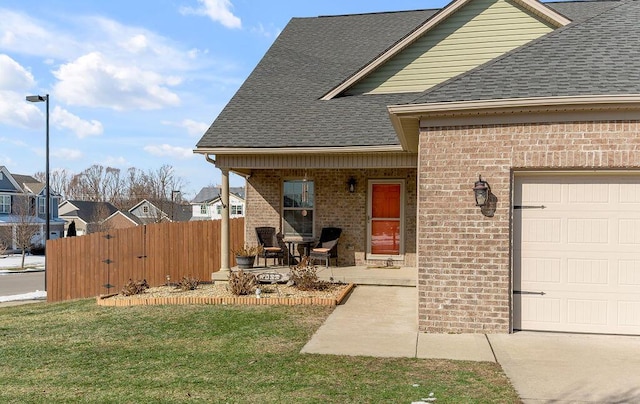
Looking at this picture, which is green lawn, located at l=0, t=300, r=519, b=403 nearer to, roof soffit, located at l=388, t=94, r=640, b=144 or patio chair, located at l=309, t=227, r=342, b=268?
roof soffit, located at l=388, t=94, r=640, b=144

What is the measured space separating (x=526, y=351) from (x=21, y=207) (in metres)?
45.6

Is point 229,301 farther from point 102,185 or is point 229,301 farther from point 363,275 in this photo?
point 102,185

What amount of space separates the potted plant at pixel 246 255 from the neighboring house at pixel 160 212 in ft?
90.6

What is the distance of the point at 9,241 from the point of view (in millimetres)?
40875

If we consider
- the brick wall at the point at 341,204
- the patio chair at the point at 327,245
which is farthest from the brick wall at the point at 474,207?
the brick wall at the point at 341,204

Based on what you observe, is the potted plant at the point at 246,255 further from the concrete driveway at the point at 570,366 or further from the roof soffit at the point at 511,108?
the concrete driveway at the point at 570,366

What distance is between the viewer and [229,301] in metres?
8.76

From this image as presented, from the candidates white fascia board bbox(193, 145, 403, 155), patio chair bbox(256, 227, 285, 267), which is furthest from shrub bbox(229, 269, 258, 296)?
white fascia board bbox(193, 145, 403, 155)

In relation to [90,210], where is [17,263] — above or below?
below

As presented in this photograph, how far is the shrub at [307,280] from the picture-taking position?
9.28m

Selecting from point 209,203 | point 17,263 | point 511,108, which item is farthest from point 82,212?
point 511,108

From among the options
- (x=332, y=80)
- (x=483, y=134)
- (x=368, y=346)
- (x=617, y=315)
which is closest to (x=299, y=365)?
(x=368, y=346)

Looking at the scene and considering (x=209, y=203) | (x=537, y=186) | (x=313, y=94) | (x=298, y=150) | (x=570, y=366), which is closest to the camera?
(x=570, y=366)

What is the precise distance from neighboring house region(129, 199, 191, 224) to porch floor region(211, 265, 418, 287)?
95.6 ft
